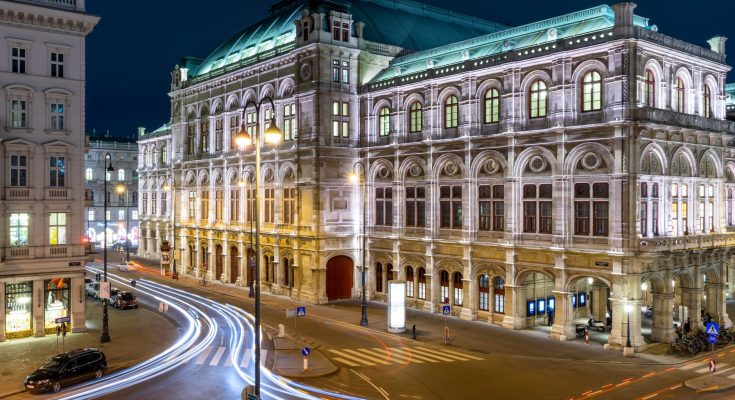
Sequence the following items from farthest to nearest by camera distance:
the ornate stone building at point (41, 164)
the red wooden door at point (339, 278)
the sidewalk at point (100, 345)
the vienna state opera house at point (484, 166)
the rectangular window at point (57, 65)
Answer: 1. the red wooden door at point (339, 278)
2. the rectangular window at point (57, 65)
3. the vienna state opera house at point (484, 166)
4. the ornate stone building at point (41, 164)
5. the sidewalk at point (100, 345)

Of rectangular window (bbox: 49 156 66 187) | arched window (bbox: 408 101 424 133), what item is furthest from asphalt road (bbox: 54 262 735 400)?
arched window (bbox: 408 101 424 133)

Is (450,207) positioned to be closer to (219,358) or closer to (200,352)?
(219,358)

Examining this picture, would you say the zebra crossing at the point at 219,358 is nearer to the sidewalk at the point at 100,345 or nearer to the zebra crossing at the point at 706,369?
the sidewalk at the point at 100,345

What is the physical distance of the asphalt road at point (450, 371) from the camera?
28.9 m

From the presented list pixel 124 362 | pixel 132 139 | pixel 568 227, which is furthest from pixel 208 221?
pixel 132 139

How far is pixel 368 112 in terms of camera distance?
5556 centimetres

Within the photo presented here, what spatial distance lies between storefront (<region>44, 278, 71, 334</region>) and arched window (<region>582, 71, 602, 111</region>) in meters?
→ 34.2

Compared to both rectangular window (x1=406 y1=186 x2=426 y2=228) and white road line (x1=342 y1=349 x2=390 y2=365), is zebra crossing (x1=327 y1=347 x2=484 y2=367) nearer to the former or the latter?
white road line (x1=342 y1=349 x2=390 y2=365)

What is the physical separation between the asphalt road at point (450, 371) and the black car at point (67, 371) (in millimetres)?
2705

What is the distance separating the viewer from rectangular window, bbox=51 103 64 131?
4053 cm

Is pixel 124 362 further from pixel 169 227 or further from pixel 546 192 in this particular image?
pixel 169 227

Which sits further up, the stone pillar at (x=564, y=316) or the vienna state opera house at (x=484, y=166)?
the vienna state opera house at (x=484, y=166)

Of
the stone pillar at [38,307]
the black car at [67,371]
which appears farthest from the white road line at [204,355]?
the stone pillar at [38,307]

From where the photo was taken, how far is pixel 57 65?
40688 millimetres
